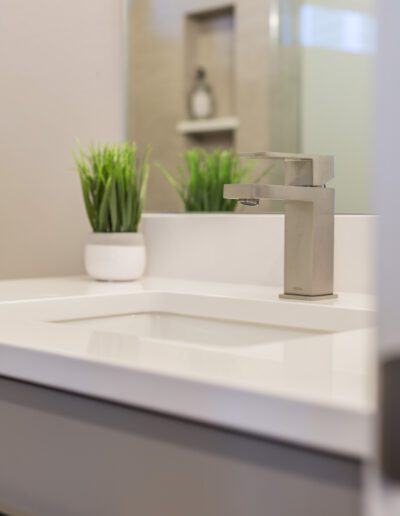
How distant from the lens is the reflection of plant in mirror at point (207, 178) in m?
1.42

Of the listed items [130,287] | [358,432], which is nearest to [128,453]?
[358,432]

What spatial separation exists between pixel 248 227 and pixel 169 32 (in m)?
0.56

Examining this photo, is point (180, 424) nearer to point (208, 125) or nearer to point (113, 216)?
point (113, 216)

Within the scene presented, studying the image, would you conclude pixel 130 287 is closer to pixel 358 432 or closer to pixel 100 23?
pixel 100 23

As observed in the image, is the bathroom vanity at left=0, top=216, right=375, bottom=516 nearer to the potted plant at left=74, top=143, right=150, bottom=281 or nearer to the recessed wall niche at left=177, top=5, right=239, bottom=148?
the potted plant at left=74, top=143, right=150, bottom=281

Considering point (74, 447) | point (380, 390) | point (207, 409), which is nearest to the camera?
point (380, 390)

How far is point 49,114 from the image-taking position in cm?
146

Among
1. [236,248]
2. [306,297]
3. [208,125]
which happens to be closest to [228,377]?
[306,297]

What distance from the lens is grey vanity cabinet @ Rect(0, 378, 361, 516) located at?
0.56 meters

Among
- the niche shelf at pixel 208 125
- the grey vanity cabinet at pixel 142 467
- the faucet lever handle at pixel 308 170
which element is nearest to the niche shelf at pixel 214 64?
the niche shelf at pixel 208 125

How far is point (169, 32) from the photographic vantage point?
1.67 metres

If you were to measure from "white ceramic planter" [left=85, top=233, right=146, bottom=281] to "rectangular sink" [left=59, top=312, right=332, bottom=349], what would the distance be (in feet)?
0.50

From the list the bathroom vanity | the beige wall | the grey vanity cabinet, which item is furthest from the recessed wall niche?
the grey vanity cabinet

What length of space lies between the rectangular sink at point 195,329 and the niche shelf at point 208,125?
0.50 meters
